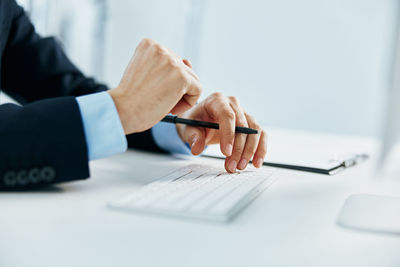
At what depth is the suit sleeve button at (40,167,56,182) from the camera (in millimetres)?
536

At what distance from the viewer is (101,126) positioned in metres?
0.60

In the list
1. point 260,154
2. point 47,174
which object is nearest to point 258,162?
point 260,154

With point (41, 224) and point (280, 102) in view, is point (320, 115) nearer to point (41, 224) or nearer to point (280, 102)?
point (280, 102)

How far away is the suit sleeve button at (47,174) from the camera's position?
0.54 meters

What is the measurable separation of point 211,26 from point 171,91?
3.12 metres

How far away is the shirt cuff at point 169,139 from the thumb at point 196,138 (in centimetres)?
4

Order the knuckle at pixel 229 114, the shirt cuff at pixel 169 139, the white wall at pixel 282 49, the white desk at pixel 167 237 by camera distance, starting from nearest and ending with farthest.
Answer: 1. the white desk at pixel 167 237
2. the knuckle at pixel 229 114
3. the shirt cuff at pixel 169 139
4. the white wall at pixel 282 49

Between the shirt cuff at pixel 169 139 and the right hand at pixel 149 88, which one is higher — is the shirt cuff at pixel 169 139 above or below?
below

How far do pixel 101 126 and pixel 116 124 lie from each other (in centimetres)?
3

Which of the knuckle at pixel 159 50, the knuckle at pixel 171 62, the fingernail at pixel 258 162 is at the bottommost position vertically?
the fingernail at pixel 258 162

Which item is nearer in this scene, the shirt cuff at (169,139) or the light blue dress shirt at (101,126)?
the light blue dress shirt at (101,126)

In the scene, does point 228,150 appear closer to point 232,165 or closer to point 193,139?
point 232,165

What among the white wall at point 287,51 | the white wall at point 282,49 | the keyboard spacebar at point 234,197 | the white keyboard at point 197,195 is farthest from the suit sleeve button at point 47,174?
the white wall at point 287,51

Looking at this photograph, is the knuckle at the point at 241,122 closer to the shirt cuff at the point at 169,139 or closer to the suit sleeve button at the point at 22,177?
the shirt cuff at the point at 169,139
